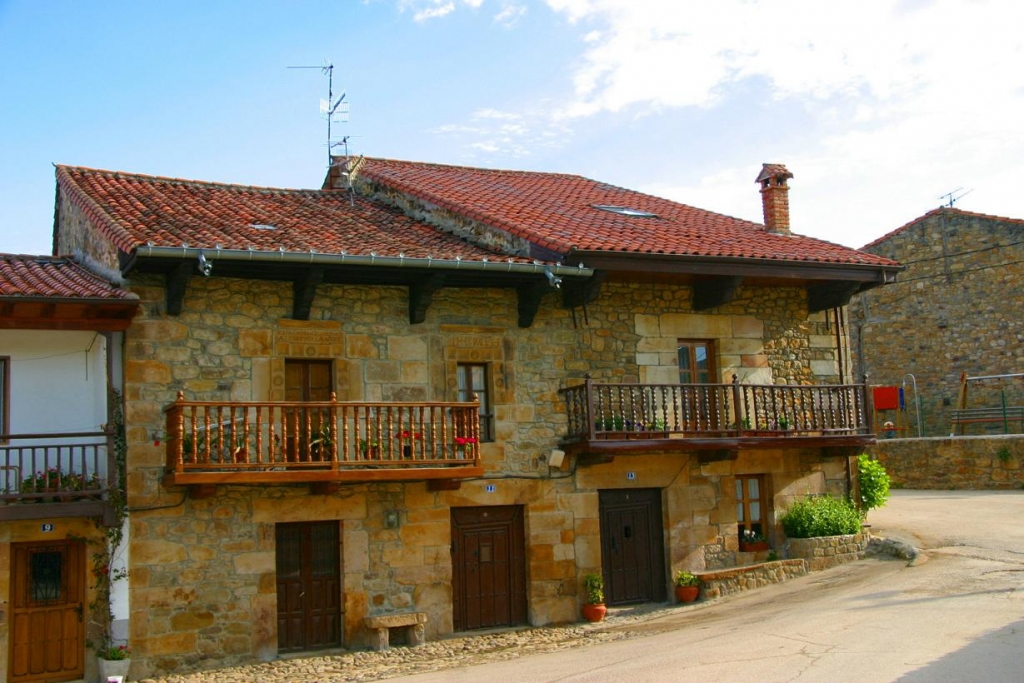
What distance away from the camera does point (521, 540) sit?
15.4 metres

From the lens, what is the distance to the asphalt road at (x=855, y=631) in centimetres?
1027

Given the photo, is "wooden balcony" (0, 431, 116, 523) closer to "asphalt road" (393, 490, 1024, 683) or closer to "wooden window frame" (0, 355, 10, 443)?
"wooden window frame" (0, 355, 10, 443)

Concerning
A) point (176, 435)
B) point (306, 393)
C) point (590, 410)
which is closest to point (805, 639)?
point (590, 410)

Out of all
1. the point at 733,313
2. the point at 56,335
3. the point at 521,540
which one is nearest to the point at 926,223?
the point at 733,313

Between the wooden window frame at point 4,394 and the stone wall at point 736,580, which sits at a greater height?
the wooden window frame at point 4,394

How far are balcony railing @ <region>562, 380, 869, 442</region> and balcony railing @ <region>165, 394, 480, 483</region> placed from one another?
5.75ft

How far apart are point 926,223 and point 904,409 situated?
5.03 metres

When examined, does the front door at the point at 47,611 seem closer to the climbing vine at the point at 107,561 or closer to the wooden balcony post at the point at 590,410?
the climbing vine at the point at 107,561

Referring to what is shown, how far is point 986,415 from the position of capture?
2683 cm

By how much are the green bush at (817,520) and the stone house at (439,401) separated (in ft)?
1.00

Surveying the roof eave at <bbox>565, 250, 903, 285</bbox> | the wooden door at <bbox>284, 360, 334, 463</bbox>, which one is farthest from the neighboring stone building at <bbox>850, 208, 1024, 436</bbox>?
the wooden door at <bbox>284, 360, 334, 463</bbox>

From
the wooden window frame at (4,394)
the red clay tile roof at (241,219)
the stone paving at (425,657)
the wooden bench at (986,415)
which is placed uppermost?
the red clay tile roof at (241,219)

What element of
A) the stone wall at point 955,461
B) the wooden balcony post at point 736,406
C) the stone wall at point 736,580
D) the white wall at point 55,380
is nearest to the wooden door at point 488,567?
the stone wall at point 736,580

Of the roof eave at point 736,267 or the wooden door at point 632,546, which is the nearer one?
the roof eave at point 736,267
